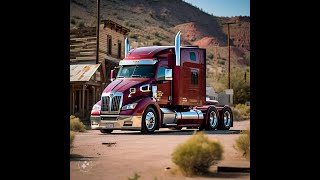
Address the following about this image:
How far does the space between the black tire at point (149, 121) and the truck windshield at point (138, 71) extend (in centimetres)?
117

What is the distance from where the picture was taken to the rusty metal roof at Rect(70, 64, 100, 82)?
20.8 meters

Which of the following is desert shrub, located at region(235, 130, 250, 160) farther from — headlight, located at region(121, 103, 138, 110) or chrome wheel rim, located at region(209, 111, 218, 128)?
chrome wheel rim, located at region(209, 111, 218, 128)

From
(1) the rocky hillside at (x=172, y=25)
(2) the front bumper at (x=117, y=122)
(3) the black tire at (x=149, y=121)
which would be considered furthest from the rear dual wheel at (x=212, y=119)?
(1) the rocky hillside at (x=172, y=25)

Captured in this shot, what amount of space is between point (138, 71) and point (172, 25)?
61028 millimetres

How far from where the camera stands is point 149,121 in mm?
12703

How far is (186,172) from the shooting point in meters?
5.48

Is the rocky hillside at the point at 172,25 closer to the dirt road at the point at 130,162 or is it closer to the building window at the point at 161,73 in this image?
the building window at the point at 161,73

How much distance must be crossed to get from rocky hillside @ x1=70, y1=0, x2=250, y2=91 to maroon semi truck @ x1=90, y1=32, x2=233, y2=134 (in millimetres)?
27552
